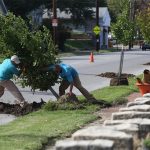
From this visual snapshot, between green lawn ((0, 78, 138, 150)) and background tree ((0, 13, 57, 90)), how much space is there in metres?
1.54

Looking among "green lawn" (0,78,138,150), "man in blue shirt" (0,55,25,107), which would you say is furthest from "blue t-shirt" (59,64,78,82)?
"man in blue shirt" (0,55,25,107)

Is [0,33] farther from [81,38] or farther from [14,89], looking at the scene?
[81,38]

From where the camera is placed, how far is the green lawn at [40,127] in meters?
9.09

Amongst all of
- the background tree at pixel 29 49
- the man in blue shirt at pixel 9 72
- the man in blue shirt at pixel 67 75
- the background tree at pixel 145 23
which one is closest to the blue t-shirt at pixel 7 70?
the man in blue shirt at pixel 9 72

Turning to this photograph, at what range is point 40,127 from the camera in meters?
11.0

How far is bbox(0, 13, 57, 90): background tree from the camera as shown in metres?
15.0

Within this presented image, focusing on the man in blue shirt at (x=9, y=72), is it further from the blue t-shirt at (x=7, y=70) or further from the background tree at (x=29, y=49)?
the background tree at (x=29, y=49)

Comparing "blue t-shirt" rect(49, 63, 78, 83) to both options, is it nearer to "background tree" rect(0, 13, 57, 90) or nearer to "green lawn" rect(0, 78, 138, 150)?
"background tree" rect(0, 13, 57, 90)

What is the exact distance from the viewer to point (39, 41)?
15250mm

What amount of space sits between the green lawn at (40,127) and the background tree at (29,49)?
154 cm

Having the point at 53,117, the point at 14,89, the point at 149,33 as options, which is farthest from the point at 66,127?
the point at 149,33

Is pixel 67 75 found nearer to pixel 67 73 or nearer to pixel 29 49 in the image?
pixel 67 73

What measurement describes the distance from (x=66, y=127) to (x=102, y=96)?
645 cm

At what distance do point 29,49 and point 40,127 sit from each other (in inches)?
178
